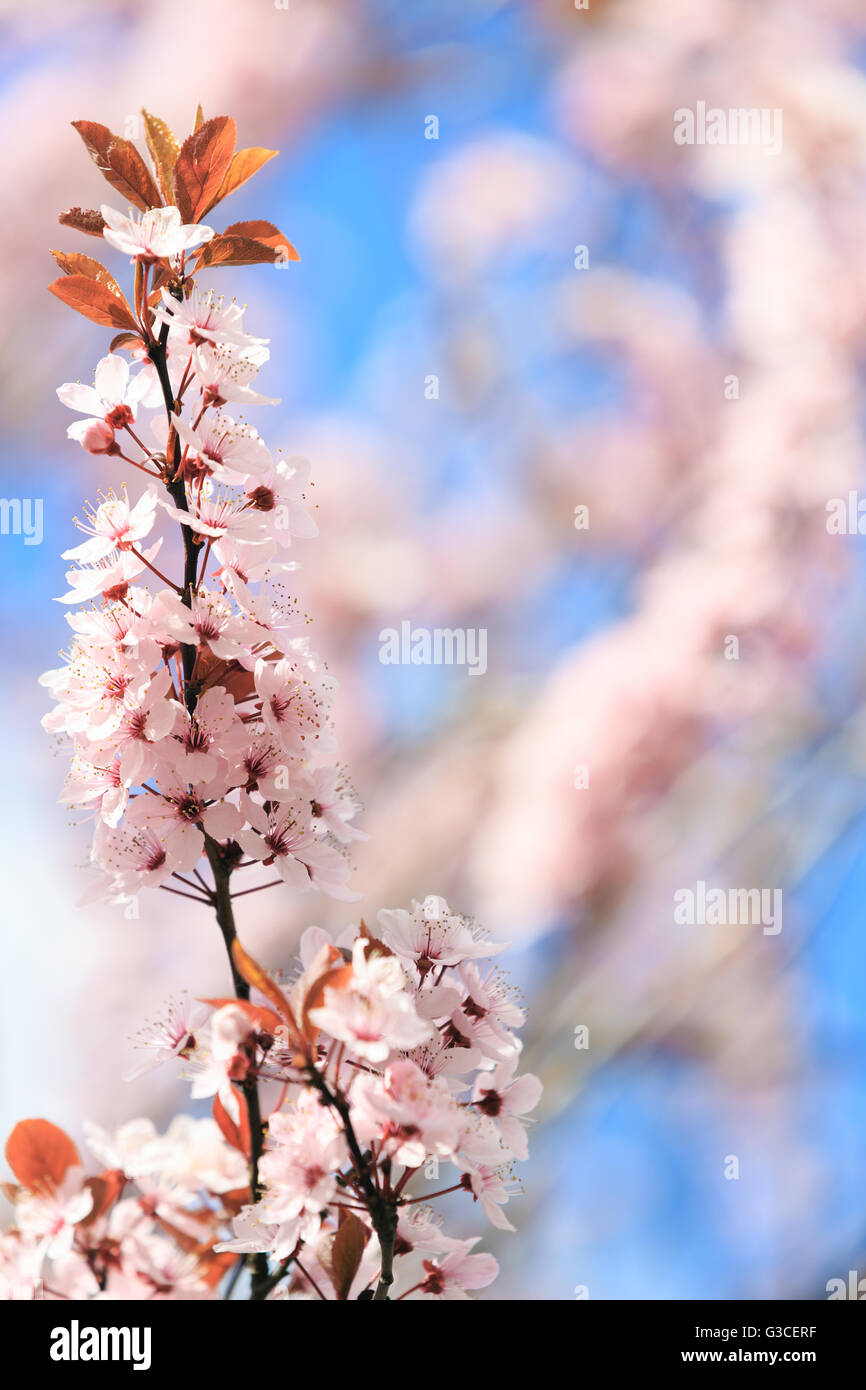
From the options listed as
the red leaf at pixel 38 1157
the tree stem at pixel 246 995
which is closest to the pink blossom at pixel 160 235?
the tree stem at pixel 246 995

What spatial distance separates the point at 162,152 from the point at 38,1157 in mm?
398

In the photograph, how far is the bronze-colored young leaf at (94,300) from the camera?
0.40 metres

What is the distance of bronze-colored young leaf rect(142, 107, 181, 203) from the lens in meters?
0.43

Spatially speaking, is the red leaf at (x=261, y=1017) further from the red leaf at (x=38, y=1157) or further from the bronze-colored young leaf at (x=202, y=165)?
the bronze-colored young leaf at (x=202, y=165)

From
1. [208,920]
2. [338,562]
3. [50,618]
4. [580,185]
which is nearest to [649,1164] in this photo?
[208,920]

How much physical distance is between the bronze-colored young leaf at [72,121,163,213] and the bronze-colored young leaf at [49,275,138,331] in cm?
4

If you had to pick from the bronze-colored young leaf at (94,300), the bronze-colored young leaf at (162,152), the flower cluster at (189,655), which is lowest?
the flower cluster at (189,655)

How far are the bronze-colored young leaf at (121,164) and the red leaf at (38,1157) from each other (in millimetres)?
359

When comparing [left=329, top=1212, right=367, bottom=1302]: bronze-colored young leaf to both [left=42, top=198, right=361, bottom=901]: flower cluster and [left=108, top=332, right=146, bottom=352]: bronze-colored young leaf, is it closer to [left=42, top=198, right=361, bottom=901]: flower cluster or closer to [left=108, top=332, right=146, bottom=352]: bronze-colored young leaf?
[left=42, top=198, right=361, bottom=901]: flower cluster

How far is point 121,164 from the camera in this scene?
16.3 inches

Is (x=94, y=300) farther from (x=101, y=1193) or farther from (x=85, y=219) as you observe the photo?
(x=101, y=1193)

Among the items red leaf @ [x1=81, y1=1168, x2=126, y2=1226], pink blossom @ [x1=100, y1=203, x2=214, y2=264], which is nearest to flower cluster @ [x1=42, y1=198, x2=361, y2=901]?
pink blossom @ [x1=100, y1=203, x2=214, y2=264]
